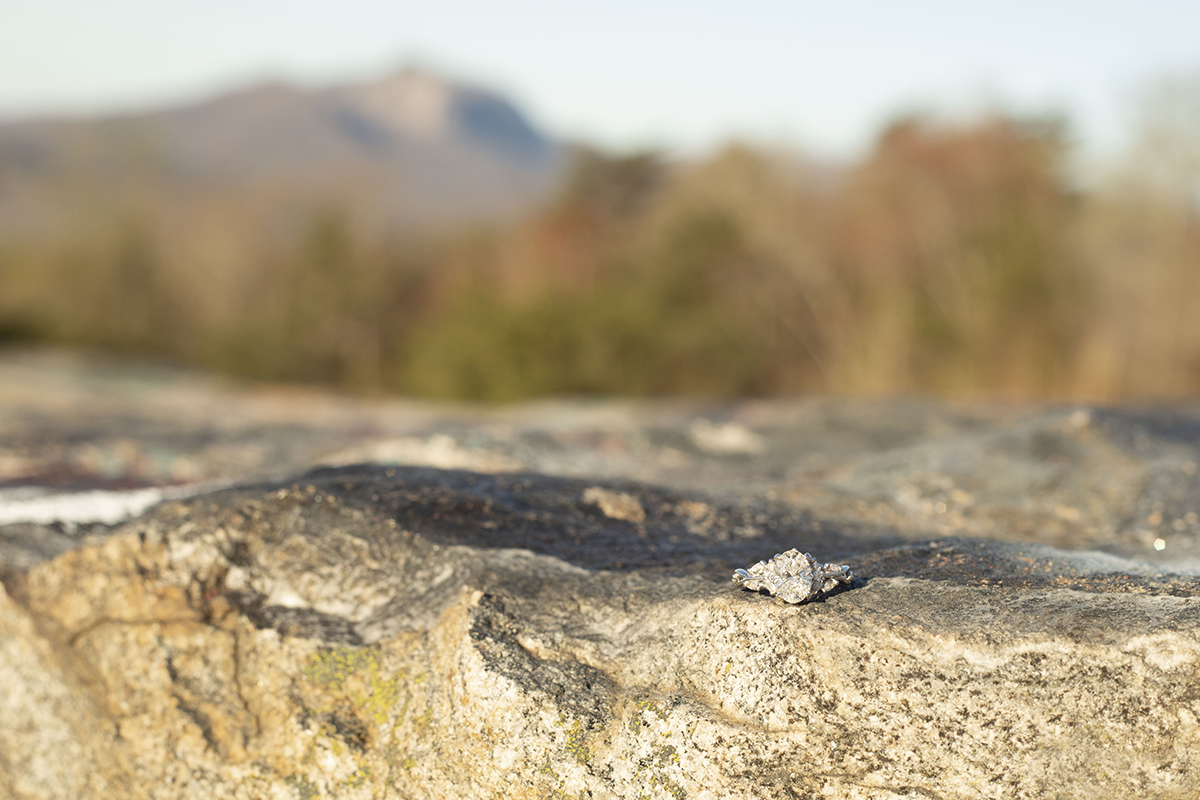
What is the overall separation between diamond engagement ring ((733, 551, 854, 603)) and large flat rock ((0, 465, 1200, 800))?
3 cm

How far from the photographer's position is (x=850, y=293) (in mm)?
14805

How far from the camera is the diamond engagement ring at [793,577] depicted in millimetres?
1607

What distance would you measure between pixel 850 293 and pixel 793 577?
546 inches

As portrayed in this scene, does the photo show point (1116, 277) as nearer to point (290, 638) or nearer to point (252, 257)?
point (290, 638)

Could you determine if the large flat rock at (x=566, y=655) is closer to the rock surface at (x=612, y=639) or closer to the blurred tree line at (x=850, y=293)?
the rock surface at (x=612, y=639)

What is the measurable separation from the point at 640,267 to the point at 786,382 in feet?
10.7

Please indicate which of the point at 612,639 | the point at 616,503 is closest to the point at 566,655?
the point at 612,639

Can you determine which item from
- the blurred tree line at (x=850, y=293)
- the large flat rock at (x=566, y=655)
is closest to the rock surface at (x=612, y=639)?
the large flat rock at (x=566, y=655)

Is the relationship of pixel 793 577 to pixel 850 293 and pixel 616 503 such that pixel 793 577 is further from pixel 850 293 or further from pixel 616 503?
pixel 850 293

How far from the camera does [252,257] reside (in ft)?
83.4

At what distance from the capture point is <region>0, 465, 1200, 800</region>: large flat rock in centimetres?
145

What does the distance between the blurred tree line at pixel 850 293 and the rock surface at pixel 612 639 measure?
1039 cm

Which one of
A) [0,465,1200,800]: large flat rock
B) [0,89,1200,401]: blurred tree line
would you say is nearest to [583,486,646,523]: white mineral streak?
[0,465,1200,800]: large flat rock

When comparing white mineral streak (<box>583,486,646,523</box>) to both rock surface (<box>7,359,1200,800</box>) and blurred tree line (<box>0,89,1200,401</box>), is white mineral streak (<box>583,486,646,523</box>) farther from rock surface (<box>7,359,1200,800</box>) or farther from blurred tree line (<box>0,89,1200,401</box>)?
blurred tree line (<box>0,89,1200,401</box>)
